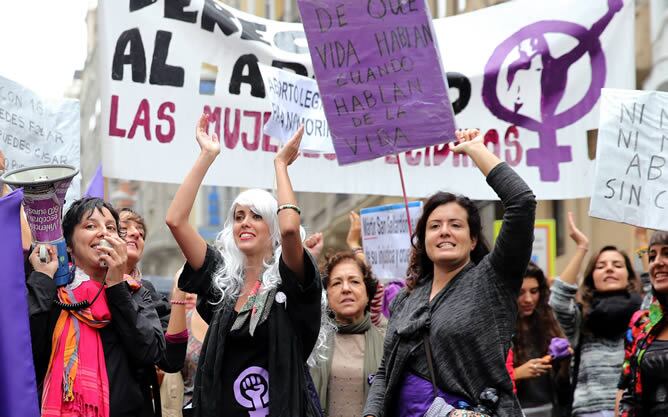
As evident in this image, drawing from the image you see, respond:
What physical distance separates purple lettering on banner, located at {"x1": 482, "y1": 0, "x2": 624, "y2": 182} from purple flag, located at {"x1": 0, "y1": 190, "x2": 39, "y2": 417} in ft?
15.6

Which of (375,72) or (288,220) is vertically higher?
(375,72)

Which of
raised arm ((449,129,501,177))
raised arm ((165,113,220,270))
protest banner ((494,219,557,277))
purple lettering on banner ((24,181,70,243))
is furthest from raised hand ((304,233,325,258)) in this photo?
protest banner ((494,219,557,277))

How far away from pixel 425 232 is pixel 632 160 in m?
1.87

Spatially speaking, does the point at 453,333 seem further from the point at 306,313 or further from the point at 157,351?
the point at 157,351

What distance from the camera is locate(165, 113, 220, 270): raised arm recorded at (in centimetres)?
454

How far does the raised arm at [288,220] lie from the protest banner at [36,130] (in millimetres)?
2447

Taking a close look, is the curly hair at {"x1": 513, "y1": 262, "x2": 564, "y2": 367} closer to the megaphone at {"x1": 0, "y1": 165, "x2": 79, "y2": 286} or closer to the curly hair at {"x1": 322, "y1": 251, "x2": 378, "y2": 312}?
the curly hair at {"x1": 322, "y1": 251, "x2": 378, "y2": 312}

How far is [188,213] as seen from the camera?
452 centimetres

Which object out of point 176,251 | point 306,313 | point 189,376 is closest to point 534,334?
point 189,376

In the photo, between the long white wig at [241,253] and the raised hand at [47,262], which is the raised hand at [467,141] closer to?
the long white wig at [241,253]

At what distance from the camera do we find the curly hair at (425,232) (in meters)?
4.61

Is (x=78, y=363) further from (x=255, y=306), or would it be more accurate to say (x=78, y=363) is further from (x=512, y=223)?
(x=512, y=223)

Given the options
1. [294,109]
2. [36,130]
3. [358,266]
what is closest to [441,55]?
[294,109]

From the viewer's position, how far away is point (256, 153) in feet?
25.5
